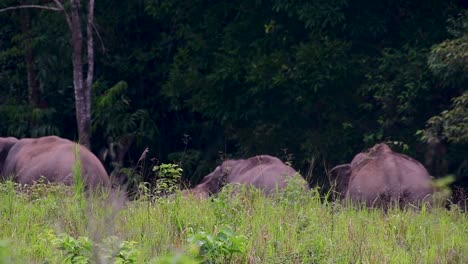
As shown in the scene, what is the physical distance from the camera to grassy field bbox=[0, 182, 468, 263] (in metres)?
5.73

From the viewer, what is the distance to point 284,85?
609 inches

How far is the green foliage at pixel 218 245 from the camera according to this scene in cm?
565

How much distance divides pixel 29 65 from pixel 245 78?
396 cm

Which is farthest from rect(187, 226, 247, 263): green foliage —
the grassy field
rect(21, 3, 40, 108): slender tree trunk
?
rect(21, 3, 40, 108): slender tree trunk

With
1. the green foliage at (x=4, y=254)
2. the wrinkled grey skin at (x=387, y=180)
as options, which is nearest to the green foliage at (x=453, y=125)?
the wrinkled grey skin at (x=387, y=180)

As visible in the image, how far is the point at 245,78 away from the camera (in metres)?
16.2

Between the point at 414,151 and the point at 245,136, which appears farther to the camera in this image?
the point at 245,136

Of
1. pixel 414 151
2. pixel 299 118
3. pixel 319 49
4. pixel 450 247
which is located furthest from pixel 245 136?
pixel 450 247

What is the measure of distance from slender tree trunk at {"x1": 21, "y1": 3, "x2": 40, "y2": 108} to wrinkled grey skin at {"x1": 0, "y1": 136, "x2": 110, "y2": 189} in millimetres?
5350

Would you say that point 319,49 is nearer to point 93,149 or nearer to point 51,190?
point 93,149

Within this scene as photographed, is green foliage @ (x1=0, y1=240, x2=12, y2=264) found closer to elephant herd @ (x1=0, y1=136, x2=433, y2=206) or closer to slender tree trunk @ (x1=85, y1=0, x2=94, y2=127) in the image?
elephant herd @ (x1=0, y1=136, x2=433, y2=206)

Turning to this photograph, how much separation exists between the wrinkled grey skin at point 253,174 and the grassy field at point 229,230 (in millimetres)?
2010

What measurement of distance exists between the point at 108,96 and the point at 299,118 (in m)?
3.25

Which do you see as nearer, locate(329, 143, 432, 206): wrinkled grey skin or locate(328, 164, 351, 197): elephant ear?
locate(329, 143, 432, 206): wrinkled grey skin
